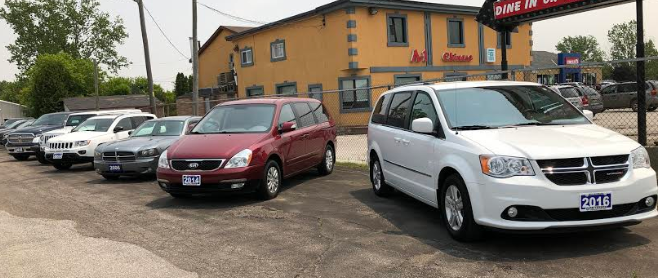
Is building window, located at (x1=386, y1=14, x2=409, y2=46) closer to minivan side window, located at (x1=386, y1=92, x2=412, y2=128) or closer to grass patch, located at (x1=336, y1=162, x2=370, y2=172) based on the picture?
grass patch, located at (x1=336, y1=162, x2=370, y2=172)

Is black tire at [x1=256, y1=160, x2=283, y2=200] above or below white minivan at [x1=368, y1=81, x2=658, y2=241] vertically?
below

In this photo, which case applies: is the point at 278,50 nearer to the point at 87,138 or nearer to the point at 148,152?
the point at 87,138

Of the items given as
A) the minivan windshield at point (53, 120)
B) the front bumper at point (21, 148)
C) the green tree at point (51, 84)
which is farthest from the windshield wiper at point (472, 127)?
the green tree at point (51, 84)

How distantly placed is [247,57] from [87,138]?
16.7 meters

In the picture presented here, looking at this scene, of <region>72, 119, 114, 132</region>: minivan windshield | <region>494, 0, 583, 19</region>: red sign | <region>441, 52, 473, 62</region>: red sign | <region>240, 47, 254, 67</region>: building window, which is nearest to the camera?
<region>494, 0, 583, 19</region>: red sign

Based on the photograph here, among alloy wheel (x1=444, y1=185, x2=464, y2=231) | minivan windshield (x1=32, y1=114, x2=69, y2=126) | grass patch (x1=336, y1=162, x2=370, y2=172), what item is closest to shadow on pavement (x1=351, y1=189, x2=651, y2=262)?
alloy wheel (x1=444, y1=185, x2=464, y2=231)

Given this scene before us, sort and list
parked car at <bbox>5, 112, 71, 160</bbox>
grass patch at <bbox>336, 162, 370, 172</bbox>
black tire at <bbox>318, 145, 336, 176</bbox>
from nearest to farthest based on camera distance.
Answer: black tire at <bbox>318, 145, 336, 176</bbox> → grass patch at <bbox>336, 162, 370, 172</bbox> → parked car at <bbox>5, 112, 71, 160</bbox>

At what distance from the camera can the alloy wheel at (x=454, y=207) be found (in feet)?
17.3

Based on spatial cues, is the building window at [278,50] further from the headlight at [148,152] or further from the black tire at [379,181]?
the black tire at [379,181]

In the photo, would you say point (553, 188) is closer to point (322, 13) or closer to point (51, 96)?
point (322, 13)

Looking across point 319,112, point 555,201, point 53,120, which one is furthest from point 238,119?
point 53,120

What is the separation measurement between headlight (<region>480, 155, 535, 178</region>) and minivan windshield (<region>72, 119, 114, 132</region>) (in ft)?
40.2

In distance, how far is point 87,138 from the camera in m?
13.7

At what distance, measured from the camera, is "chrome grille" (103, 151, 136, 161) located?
10.9 metres
